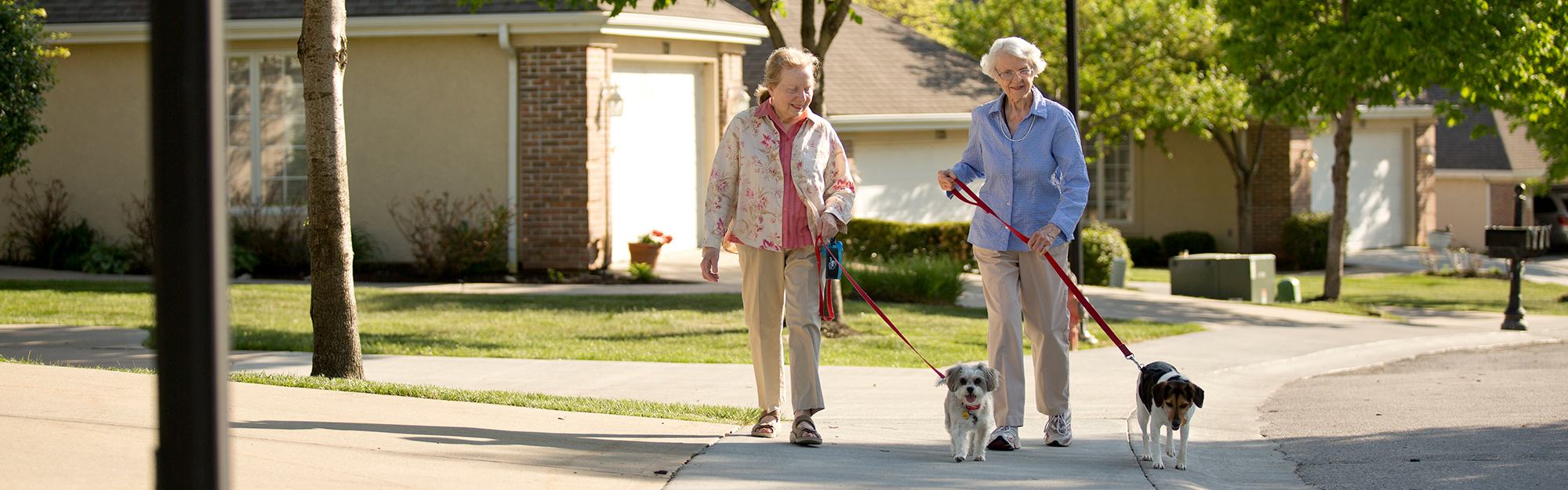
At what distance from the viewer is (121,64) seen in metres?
14.3

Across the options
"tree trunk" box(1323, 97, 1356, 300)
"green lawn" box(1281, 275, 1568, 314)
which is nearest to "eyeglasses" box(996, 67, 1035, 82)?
"tree trunk" box(1323, 97, 1356, 300)

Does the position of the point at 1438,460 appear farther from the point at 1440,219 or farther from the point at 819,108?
the point at 1440,219

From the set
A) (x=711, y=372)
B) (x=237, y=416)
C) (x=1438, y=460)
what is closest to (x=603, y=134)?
(x=711, y=372)

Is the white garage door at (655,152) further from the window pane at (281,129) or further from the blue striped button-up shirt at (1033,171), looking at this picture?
the blue striped button-up shirt at (1033,171)

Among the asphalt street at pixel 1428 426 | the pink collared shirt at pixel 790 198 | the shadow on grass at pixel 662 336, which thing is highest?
the pink collared shirt at pixel 790 198

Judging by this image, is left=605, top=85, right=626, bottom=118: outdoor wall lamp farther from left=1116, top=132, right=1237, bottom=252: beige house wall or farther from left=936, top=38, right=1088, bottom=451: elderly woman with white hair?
left=1116, top=132, right=1237, bottom=252: beige house wall

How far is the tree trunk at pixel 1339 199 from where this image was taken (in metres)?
15.4

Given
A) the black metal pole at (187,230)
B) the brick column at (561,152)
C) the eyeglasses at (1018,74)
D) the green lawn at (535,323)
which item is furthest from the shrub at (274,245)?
the black metal pole at (187,230)

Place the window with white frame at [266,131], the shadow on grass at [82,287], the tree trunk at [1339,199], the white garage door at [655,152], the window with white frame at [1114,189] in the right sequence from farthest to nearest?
the window with white frame at [1114,189] < the tree trunk at [1339,199] < the white garage door at [655,152] < the window with white frame at [266,131] < the shadow on grass at [82,287]

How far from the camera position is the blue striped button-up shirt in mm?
4977

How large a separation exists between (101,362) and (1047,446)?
214 inches

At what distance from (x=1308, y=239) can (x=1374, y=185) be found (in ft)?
13.0

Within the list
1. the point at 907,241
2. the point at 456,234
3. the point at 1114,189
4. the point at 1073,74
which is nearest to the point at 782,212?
the point at 1073,74

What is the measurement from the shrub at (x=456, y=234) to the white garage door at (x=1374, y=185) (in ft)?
59.2
